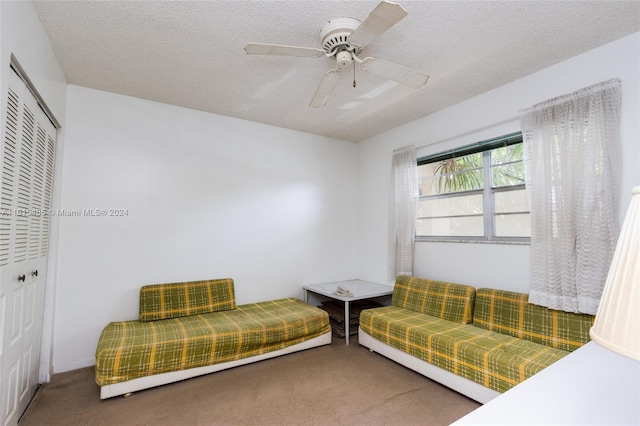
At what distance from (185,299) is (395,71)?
9.20 feet

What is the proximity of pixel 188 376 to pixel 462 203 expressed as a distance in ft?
10.0

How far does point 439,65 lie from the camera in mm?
2396

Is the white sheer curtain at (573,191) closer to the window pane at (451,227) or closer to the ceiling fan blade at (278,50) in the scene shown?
the window pane at (451,227)

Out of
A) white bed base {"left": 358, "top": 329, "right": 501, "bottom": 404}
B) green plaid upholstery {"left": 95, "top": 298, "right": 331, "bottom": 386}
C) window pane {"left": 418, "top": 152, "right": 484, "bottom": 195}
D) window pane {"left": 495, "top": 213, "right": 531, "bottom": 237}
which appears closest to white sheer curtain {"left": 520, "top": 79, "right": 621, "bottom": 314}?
window pane {"left": 495, "top": 213, "right": 531, "bottom": 237}

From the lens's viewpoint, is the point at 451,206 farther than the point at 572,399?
Yes

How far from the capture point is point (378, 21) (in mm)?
1420

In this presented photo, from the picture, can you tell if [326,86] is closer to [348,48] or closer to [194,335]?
[348,48]

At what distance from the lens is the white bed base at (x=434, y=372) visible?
80.9 inches

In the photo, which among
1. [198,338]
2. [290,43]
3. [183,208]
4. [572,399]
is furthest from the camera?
[183,208]

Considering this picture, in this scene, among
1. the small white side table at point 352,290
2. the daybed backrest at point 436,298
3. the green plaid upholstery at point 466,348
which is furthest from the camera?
the small white side table at point 352,290

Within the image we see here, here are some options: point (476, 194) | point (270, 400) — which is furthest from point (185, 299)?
point (476, 194)

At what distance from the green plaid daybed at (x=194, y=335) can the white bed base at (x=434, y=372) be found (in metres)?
0.56

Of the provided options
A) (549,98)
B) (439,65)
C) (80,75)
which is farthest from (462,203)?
(80,75)

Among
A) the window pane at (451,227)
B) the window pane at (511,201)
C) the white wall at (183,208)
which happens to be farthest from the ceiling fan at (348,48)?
the white wall at (183,208)
